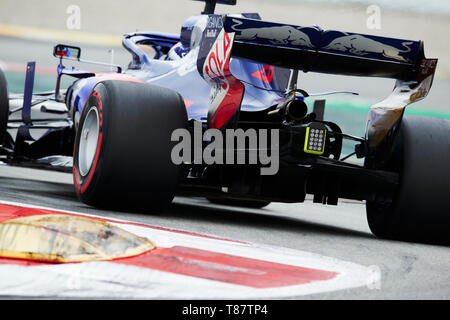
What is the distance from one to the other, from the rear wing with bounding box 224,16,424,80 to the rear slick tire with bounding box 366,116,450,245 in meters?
0.46

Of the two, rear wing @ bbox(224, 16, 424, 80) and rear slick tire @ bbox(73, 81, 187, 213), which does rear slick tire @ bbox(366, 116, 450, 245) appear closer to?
rear wing @ bbox(224, 16, 424, 80)

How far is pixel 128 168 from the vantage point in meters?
4.97

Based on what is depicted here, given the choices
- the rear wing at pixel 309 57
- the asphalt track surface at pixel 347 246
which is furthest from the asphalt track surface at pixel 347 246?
the rear wing at pixel 309 57

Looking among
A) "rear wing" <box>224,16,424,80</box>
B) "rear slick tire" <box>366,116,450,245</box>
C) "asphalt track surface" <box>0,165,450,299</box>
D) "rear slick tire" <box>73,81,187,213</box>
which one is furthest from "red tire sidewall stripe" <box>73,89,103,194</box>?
"rear slick tire" <box>366,116,450,245</box>

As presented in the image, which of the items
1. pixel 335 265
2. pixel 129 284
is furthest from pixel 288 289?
pixel 335 265

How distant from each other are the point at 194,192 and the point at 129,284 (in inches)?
120

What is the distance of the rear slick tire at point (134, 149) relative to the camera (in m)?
4.97

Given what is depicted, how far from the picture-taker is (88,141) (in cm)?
559

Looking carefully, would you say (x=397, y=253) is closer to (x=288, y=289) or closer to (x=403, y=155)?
(x=403, y=155)

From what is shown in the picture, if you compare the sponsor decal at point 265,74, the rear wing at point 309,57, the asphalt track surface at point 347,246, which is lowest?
the asphalt track surface at point 347,246

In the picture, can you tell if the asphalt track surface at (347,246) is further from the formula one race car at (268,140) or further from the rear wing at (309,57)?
the rear wing at (309,57)

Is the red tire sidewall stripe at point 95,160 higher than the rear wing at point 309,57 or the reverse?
the reverse

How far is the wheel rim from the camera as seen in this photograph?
17.9 feet

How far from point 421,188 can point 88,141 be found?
2404 mm
